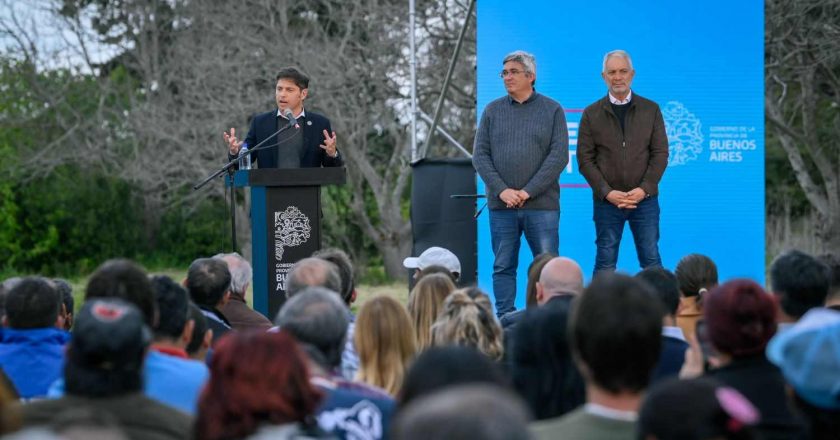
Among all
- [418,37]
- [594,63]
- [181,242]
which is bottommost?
[181,242]

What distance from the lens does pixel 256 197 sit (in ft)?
21.0

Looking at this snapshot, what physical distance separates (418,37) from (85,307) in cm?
1289

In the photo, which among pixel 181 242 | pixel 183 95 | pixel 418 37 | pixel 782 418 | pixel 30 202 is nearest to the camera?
pixel 782 418

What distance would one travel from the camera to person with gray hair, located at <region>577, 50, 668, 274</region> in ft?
21.1

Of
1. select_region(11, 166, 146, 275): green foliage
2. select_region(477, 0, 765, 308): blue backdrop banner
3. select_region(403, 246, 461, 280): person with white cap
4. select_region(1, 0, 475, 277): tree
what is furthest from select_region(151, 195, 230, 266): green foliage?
select_region(403, 246, 461, 280): person with white cap

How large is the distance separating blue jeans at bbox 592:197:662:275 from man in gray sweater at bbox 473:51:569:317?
27 cm

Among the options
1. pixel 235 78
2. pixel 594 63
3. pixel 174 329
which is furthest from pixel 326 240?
pixel 174 329

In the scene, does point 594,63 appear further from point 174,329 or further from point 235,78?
point 235,78

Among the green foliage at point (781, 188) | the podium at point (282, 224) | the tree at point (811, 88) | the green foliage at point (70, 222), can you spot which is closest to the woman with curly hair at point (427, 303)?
the podium at point (282, 224)

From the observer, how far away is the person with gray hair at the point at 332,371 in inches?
110

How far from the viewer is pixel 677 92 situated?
821cm

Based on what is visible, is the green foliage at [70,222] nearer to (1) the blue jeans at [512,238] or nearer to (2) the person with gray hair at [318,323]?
(1) the blue jeans at [512,238]

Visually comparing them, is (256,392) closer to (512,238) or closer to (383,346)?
(383,346)

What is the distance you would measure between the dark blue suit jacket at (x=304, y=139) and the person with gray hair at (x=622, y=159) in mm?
1555
